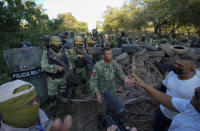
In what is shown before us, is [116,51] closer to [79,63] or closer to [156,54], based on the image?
[79,63]

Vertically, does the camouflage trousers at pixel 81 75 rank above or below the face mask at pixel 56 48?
below

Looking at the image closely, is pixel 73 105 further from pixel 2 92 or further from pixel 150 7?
pixel 150 7

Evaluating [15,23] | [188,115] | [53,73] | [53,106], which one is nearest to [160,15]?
[15,23]

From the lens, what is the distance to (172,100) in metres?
1.36

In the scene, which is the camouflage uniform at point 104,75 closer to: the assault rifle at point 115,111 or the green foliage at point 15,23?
the assault rifle at point 115,111

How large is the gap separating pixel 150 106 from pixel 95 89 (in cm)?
178

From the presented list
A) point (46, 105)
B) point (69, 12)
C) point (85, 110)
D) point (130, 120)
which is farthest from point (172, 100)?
point (69, 12)

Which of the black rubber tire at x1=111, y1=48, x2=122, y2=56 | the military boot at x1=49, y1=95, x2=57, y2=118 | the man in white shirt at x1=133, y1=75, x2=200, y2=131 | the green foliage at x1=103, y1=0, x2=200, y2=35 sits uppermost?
the green foliage at x1=103, y1=0, x2=200, y2=35

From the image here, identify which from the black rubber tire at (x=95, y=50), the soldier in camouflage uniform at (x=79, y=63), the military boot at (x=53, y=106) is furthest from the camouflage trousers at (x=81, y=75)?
the military boot at (x=53, y=106)

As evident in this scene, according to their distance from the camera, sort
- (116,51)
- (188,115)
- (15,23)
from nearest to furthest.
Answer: (188,115) < (116,51) < (15,23)

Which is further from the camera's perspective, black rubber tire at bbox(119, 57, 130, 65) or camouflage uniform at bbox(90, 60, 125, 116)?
black rubber tire at bbox(119, 57, 130, 65)

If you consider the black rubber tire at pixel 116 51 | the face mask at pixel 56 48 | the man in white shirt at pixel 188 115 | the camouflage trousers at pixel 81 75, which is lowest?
the camouflage trousers at pixel 81 75

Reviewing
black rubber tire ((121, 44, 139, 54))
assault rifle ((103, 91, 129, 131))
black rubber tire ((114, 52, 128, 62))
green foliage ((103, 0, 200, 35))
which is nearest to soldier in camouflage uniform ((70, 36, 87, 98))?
black rubber tire ((114, 52, 128, 62))

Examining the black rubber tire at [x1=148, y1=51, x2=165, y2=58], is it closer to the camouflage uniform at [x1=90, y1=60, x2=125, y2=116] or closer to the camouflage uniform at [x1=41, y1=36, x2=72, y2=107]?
the camouflage uniform at [x1=90, y1=60, x2=125, y2=116]
